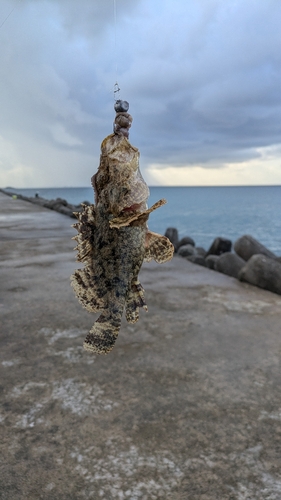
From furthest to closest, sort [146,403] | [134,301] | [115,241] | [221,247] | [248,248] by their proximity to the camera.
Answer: [221,247] < [248,248] < [146,403] < [134,301] < [115,241]

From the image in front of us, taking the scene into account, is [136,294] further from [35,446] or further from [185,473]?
[35,446]

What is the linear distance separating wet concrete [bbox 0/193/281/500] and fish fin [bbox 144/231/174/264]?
210 cm

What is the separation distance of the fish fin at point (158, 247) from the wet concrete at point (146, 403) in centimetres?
210

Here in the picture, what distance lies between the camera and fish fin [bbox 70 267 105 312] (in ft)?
7.39

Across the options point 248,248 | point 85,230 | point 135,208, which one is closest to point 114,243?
point 85,230

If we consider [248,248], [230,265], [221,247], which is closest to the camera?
[230,265]

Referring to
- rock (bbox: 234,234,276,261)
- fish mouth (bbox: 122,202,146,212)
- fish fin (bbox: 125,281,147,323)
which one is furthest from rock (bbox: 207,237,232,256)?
fish mouth (bbox: 122,202,146,212)

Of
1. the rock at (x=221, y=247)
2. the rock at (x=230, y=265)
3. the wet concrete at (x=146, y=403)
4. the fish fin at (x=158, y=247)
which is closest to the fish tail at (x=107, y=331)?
the fish fin at (x=158, y=247)

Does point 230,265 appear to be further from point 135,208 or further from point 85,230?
point 135,208

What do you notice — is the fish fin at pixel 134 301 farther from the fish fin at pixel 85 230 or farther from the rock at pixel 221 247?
the rock at pixel 221 247

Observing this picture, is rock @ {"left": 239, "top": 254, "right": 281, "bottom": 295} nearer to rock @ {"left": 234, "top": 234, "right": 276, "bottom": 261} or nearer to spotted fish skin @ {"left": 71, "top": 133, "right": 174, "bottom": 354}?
rock @ {"left": 234, "top": 234, "right": 276, "bottom": 261}

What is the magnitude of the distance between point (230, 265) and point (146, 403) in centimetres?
644

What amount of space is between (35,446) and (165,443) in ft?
3.98

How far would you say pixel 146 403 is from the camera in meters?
4.31
